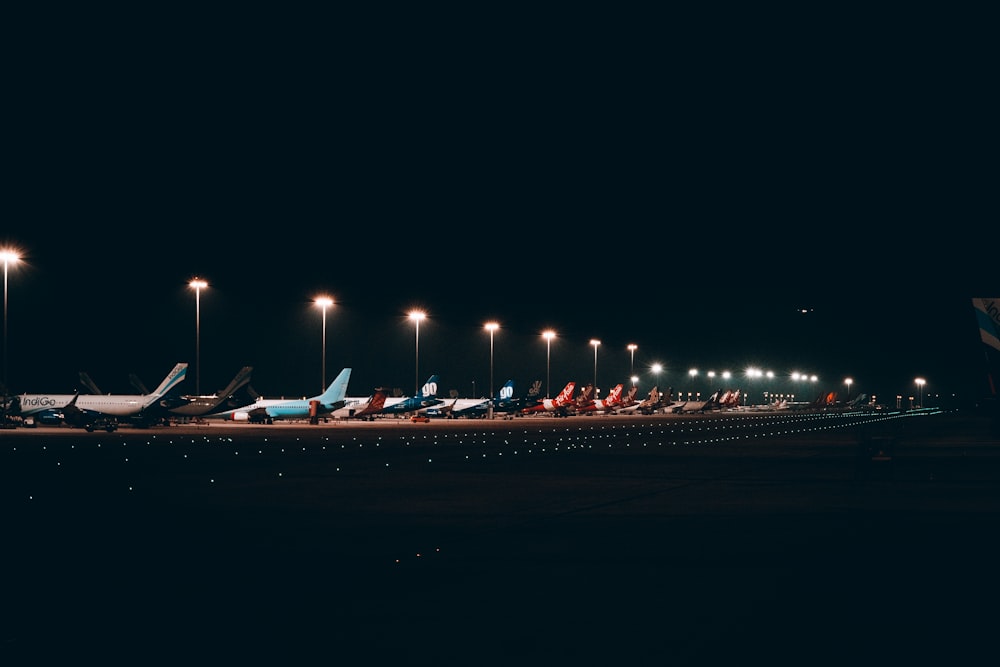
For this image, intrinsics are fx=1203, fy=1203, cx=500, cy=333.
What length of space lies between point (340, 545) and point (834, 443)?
149 feet

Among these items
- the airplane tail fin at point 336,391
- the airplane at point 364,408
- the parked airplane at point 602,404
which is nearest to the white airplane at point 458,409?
the airplane at point 364,408

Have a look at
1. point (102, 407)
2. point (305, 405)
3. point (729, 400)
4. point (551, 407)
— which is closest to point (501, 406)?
point (551, 407)

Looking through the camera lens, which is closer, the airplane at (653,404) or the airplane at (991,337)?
the airplane at (991,337)

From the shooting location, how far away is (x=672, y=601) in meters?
12.4

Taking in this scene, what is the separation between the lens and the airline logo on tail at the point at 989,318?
47.1 m

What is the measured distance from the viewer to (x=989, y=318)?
156 ft

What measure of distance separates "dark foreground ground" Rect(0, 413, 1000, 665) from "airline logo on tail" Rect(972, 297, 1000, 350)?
16.3m

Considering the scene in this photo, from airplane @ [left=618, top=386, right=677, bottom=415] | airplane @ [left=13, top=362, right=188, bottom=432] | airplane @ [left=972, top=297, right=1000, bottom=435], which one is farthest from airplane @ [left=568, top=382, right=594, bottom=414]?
airplane @ [left=972, top=297, right=1000, bottom=435]

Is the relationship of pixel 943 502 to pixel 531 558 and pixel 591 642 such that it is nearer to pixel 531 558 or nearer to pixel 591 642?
pixel 531 558

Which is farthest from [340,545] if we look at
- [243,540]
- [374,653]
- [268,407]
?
[268,407]

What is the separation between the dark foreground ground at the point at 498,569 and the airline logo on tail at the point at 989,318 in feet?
53.3

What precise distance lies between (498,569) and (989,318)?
38099mm

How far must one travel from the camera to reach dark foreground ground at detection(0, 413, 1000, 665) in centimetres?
1023

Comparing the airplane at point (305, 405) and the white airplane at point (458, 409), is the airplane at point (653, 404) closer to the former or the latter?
the white airplane at point (458, 409)
